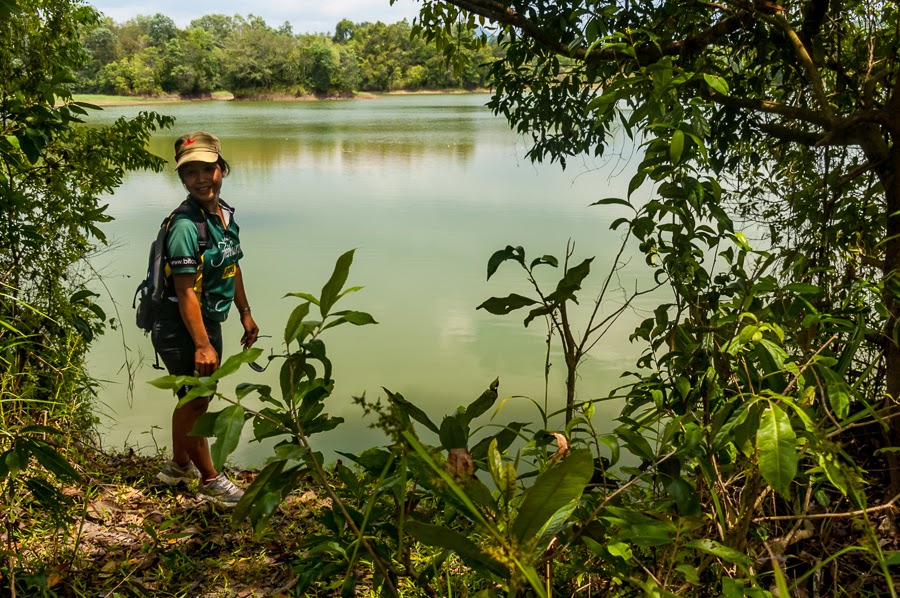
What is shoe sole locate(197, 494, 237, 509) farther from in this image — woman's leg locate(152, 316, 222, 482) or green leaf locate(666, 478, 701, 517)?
green leaf locate(666, 478, 701, 517)

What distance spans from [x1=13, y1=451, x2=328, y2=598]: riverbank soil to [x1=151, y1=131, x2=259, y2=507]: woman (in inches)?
6.3

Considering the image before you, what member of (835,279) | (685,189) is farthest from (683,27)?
(685,189)

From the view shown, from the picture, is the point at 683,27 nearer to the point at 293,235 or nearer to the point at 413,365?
the point at 413,365

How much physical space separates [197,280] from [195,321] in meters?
0.12

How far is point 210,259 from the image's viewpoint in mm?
2078

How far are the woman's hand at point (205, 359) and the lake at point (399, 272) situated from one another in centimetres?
84

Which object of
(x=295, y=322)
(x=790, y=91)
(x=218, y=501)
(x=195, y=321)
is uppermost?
(x=790, y=91)

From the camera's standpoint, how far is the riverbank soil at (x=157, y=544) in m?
1.77

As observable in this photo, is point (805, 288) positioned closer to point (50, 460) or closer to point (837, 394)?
point (837, 394)

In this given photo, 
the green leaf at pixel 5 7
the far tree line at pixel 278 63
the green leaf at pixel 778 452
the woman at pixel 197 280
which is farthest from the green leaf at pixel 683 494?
the far tree line at pixel 278 63

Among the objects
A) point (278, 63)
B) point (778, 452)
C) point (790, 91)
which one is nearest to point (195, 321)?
point (778, 452)

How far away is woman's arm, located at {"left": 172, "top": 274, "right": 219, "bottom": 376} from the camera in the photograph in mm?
2008

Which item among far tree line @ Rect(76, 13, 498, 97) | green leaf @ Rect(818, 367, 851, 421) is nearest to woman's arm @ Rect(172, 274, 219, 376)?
green leaf @ Rect(818, 367, 851, 421)

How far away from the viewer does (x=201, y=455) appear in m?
2.26
